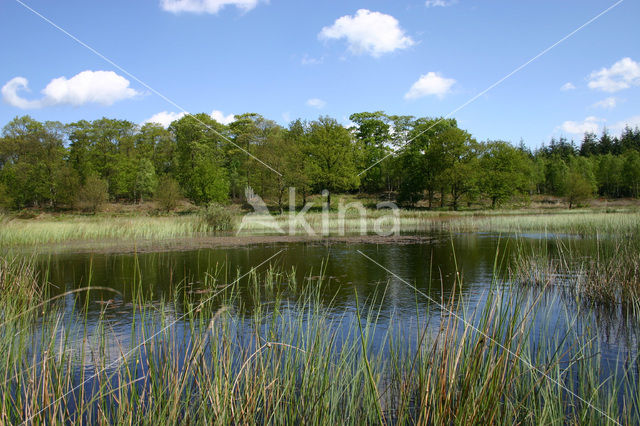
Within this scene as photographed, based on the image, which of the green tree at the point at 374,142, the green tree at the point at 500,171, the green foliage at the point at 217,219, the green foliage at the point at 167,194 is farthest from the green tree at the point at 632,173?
the green foliage at the point at 167,194

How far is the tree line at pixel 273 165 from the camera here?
43.2m

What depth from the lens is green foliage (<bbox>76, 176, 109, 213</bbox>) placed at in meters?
Result: 43.0

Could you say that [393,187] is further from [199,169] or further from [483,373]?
[483,373]

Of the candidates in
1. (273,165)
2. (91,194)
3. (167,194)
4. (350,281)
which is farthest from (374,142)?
(350,281)

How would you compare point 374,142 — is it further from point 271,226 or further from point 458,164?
point 271,226

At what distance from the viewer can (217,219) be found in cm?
2383

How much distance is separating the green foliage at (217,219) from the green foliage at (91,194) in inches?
989

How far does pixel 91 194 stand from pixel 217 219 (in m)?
26.3

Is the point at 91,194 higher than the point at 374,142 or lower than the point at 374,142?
lower

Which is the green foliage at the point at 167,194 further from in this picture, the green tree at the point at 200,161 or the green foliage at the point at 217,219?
the green foliage at the point at 217,219

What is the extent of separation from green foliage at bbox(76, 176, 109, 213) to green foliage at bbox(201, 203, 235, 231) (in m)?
25.1

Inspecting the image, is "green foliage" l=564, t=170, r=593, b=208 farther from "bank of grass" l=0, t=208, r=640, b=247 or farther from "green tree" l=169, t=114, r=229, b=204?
"green tree" l=169, t=114, r=229, b=204

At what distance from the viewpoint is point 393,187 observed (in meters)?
57.9

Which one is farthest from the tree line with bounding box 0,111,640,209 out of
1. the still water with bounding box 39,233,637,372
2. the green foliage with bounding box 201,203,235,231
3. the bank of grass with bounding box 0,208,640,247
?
the still water with bounding box 39,233,637,372
